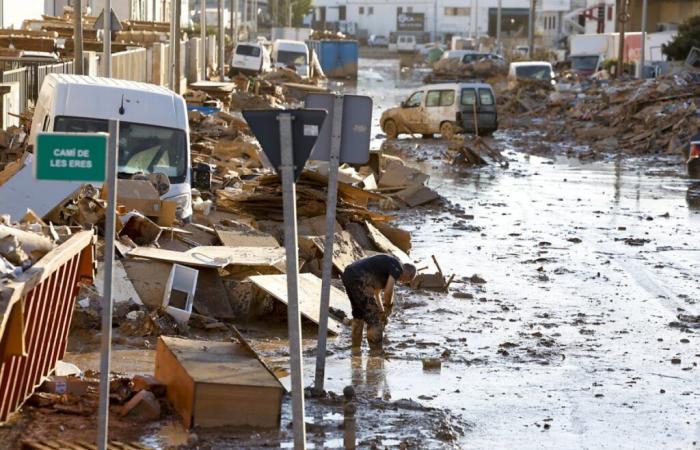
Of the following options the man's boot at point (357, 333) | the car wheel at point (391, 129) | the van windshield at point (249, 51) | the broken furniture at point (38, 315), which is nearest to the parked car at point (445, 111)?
the car wheel at point (391, 129)

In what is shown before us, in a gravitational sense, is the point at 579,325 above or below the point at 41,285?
below

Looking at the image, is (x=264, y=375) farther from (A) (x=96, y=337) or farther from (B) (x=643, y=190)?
(B) (x=643, y=190)

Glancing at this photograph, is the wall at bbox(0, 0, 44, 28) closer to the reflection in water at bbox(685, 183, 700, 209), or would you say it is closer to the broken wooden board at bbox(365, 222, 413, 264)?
the reflection in water at bbox(685, 183, 700, 209)

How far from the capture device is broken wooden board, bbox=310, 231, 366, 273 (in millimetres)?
16781

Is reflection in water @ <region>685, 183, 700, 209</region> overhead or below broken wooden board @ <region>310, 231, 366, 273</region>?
below

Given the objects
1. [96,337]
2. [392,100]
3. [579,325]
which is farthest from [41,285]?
[392,100]

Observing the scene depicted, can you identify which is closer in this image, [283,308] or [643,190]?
[283,308]

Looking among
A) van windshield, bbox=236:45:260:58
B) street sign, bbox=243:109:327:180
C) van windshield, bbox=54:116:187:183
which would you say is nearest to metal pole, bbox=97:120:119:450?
street sign, bbox=243:109:327:180

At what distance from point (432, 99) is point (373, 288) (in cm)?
2897

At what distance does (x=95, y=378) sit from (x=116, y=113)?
21.8ft

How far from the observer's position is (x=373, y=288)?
43.8ft

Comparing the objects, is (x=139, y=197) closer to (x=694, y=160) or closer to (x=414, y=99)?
(x=694, y=160)

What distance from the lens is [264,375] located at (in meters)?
10.1

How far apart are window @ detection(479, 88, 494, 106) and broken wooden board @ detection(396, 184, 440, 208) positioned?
52.6 feet
